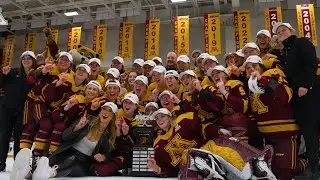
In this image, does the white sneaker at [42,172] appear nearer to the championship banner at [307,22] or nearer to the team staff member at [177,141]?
the team staff member at [177,141]

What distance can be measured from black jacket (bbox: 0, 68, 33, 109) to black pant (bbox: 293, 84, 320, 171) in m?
3.06

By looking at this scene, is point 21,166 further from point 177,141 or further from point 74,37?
point 74,37

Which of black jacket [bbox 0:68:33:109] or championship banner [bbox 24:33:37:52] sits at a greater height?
championship banner [bbox 24:33:37:52]

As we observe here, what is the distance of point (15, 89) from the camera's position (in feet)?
13.8

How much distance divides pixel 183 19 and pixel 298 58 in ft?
24.5

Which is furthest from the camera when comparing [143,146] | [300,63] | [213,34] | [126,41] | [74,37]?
[74,37]

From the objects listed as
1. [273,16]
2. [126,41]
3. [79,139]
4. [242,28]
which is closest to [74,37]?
[126,41]

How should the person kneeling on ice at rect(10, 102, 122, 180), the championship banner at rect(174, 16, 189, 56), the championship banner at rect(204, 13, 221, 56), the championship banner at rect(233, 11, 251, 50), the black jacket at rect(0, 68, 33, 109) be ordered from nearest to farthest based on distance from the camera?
1. the person kneeling on ice at rect(10, 102, 122, 180)
2. the black jacket at rect(0, 68, 33, 109)
3. the championship banner at rect(233, 11, 251, 50)
4. the championship banner at rect(204, 13, 221, 56)
5. the championship banner at rect(174, 16, 189, 56)

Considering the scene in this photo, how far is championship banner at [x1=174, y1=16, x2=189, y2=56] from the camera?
33.1 ft

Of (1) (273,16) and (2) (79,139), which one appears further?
(1) (273,16)

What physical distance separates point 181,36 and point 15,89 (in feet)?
21.8

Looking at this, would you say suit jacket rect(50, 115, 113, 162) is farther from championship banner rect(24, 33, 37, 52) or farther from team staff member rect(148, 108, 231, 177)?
championship banner rect(24, 33, 37, 52)

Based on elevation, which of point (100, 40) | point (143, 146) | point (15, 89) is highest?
point (100, 40)

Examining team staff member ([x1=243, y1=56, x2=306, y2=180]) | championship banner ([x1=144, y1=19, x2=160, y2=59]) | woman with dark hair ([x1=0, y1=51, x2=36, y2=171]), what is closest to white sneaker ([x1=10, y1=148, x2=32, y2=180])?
woman with dark hair ([x1=0, y1=51, x2=36, y2=171])
